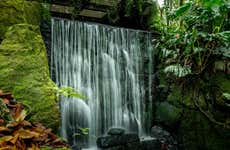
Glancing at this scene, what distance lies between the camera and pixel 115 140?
5438 millimetres

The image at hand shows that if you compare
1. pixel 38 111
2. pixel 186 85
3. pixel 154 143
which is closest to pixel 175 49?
pixel 186 85

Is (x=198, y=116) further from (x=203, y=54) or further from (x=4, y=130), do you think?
(x=4, y=130)

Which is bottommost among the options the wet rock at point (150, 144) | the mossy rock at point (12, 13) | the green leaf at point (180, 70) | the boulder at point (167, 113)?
the wet rock at point (150, 144)

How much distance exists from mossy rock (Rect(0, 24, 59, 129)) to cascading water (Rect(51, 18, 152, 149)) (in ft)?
8.47

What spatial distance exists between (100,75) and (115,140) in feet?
5.51

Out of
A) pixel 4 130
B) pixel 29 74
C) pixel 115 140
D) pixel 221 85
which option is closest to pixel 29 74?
pixel 29 74

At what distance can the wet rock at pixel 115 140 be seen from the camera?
5.38 m

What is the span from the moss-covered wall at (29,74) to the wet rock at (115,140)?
8.23 ft

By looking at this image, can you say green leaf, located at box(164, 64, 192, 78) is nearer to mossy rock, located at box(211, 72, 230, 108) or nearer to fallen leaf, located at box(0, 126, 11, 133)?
mossy rock, located at box(211, 72, 230, 108)

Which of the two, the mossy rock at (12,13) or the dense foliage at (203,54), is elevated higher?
the mossy rock at (12,13)

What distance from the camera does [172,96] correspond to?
6.59 meters

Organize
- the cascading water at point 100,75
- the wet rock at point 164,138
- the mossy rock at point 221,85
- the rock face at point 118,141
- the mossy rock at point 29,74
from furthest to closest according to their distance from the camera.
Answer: the wet rock at point 164,138, the cascading water at point 100,75, the mossy rock at point 221,85, the rock face at point 118,141, the mossy rock at point 29,74

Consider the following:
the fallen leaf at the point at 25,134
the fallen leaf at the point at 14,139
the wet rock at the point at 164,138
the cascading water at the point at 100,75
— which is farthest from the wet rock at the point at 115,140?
the fallen leaf at the point at 14,139

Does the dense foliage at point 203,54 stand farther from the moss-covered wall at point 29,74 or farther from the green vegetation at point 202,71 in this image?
the moss-covered wall at point 29,74
